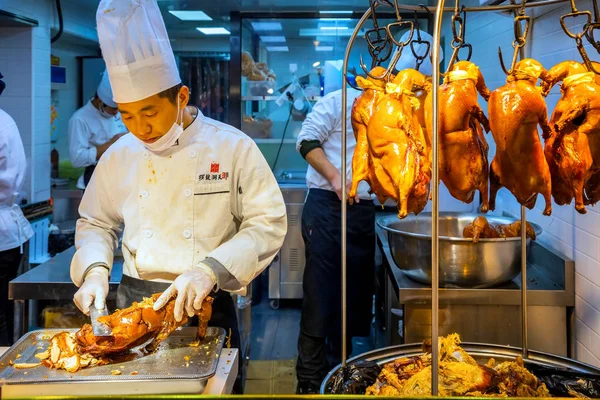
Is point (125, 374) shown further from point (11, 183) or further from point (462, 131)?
point (11, 183)

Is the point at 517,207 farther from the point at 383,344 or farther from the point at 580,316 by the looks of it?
the point at 383,344

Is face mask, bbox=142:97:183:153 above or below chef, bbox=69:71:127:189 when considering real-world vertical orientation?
below

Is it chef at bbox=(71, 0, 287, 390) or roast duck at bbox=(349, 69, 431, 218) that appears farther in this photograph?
chef at bbox=(71, 0, 287, 390)

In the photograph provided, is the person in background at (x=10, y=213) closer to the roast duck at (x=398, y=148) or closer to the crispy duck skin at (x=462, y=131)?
the roast duck at (x=398, y=148)

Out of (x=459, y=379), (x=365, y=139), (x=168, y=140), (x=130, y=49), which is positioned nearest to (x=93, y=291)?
(x=168, y=140)

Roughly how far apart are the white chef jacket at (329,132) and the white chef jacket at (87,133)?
3.40ft

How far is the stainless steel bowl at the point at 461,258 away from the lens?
2244 millimetres

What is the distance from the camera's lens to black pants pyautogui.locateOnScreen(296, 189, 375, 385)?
3.20 m

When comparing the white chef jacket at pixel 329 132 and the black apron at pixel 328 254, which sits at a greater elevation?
the white chef jacket at pixel 329 132

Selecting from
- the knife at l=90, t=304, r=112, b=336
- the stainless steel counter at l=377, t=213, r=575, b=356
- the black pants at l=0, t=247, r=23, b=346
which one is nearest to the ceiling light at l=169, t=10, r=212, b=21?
the black pants at l=0, t=247, r=23, b=346

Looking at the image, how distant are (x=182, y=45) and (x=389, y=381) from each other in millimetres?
2033

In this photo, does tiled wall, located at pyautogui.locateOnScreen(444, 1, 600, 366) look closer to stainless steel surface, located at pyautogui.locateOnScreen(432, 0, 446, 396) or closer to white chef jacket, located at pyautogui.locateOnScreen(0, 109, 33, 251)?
stainless steel surface, located at pyautogui.locateOnScreen(432, 0, 446, 396)

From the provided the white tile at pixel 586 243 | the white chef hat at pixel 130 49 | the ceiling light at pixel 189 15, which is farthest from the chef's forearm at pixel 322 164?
the white chef hat at pixel 130 49

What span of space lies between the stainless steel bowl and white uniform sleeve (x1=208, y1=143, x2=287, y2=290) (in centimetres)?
52
